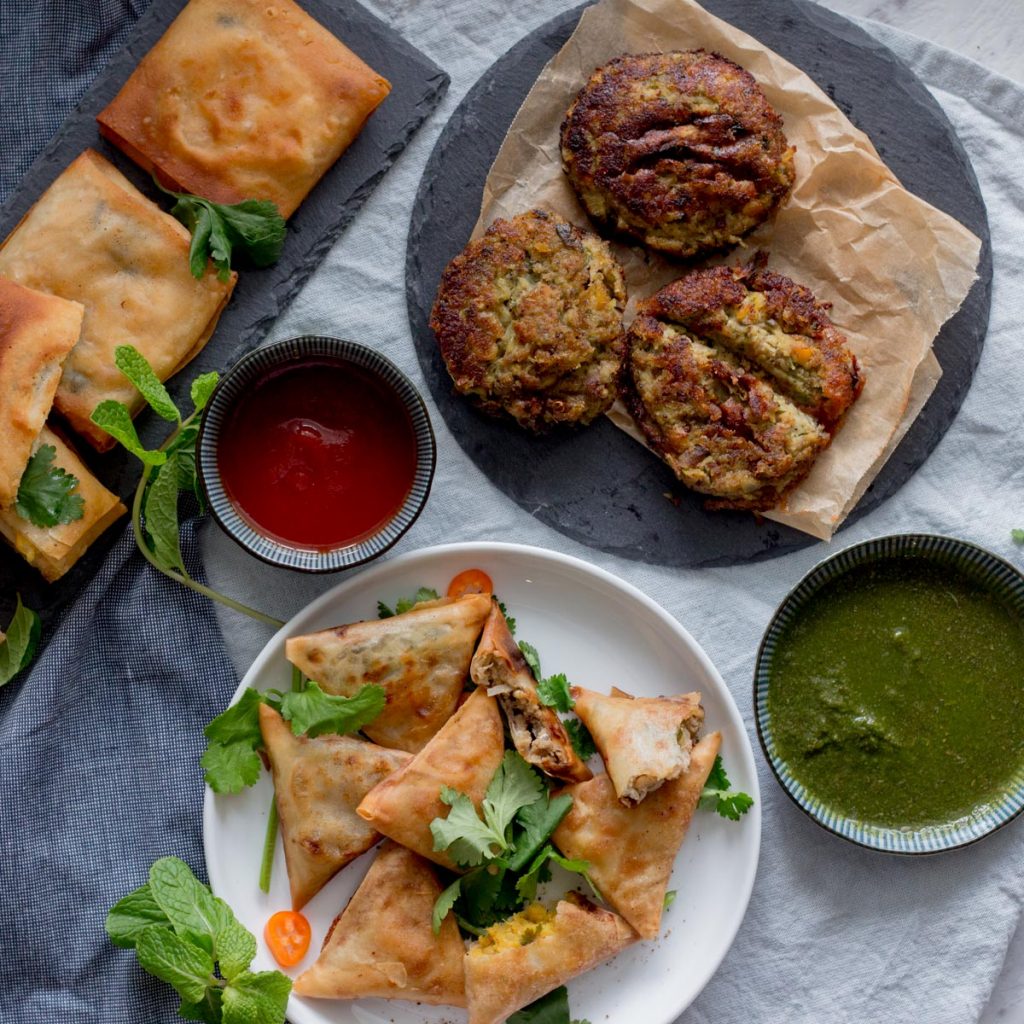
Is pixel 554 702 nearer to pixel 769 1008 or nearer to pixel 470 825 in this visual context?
pixel 470 825

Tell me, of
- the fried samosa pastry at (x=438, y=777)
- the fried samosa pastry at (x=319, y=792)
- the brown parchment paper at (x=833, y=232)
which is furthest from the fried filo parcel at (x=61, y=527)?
the brown parchment paper at (x=833, y=232)

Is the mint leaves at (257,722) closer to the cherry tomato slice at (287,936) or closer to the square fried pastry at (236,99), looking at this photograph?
the cherry tomato slice at (287,936)

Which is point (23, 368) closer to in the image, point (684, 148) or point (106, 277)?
point (106, 277)

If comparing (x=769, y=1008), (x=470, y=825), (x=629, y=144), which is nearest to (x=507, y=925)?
(x=470, y=825)

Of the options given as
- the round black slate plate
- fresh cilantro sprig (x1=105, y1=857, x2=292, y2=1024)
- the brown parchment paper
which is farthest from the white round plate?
the brown parchment paper

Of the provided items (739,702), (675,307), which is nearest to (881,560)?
(739,702)
